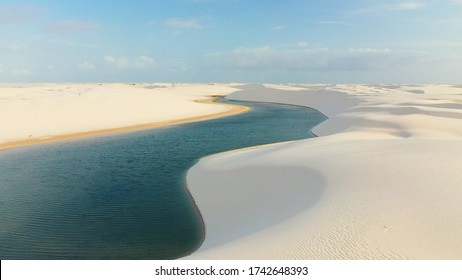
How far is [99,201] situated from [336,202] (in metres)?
8.68

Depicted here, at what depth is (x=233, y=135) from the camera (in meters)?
28.7

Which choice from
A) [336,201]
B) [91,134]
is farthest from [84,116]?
[336,201]

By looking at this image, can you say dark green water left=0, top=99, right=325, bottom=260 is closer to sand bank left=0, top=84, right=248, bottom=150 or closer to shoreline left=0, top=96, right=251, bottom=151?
shoreline left=0, top=96, right=251, bottom=151

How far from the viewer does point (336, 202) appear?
8656mm

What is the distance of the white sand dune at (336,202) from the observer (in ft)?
21.8

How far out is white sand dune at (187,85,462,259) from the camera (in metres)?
6.64

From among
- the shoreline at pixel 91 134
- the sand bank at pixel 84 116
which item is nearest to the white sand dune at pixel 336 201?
the shoreline at pixel 91 134

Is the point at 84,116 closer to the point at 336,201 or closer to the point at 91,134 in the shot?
the point at 91,134

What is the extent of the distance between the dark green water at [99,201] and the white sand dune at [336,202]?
1.16 m

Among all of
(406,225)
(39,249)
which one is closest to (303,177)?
(406,225)

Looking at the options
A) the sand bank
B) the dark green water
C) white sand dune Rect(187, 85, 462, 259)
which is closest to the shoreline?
the sand bank

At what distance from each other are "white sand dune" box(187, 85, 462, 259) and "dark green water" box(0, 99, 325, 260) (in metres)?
1.16

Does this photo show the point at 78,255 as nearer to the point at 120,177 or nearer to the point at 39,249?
the point at 39,249
